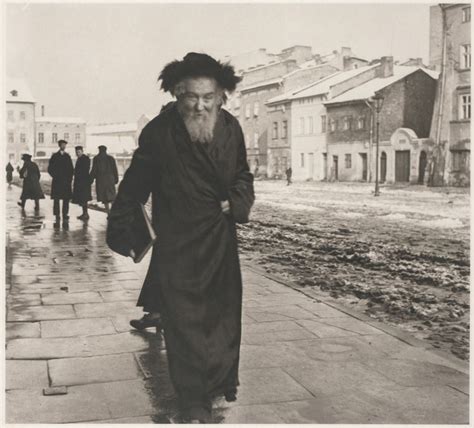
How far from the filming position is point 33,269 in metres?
8.27

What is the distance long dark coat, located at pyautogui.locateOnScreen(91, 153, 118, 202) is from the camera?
14148 millimetres

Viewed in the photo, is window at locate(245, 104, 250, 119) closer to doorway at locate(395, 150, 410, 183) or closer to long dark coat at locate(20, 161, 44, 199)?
doorway at locate(395, 150, 410, 183)

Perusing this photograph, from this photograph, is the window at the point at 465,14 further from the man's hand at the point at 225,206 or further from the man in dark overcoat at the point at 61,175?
the man's hand at the point at 225,206

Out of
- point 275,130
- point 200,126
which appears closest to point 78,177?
point 200,126

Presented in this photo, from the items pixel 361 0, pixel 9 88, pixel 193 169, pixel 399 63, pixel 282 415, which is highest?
pixel 399 63

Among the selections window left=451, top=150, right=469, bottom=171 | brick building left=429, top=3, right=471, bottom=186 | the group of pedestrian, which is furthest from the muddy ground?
brick building left=429, top=3, right=471, bottom=186

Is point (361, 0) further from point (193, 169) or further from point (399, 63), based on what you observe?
→ point (399, 63)

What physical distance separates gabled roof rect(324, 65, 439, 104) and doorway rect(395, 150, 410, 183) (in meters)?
6.05

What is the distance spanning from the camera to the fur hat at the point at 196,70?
355cm

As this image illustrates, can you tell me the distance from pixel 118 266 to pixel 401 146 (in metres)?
30.1

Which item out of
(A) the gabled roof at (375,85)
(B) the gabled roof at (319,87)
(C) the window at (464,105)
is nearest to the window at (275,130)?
(B) the gabled roof at (319,87)

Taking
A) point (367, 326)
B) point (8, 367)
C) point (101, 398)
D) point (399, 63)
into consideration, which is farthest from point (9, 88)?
point (399, 63)

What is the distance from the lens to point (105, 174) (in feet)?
46.9

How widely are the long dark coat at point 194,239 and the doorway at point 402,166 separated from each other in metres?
33.4
